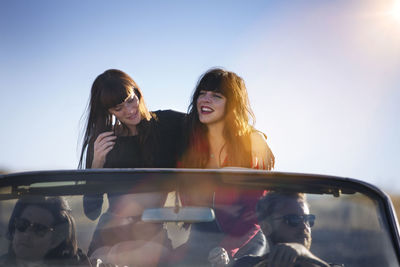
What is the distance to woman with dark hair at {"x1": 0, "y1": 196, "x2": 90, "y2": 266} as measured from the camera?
2.46 metres

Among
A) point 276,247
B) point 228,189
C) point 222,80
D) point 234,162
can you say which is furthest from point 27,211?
point 222,80

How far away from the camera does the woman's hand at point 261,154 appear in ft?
16.2

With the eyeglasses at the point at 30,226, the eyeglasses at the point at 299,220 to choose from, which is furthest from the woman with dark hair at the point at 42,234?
the eyeglasses at the point at 299,220

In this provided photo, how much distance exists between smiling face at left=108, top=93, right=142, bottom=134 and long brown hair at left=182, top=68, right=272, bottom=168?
0.50 metres

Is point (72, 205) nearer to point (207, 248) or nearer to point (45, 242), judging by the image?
point (45, 242)

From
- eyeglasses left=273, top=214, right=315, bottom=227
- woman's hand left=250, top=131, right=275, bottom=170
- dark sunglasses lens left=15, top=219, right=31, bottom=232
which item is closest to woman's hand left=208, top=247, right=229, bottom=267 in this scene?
eyeglasses left=273, top=214, right=315, bottom=227

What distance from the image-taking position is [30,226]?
2537 mm

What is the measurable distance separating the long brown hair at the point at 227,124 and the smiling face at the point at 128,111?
499 millimetres

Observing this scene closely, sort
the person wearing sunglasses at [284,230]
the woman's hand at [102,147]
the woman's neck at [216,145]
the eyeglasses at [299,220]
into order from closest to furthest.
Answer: the person wearing sunglasses at [284,230], the eyeglasses at [299,220], the woman's hand at [102,147], the woman's neck at [216,145]

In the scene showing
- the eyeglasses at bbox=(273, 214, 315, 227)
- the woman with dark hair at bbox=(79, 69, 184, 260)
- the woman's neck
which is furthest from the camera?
the woman's neck

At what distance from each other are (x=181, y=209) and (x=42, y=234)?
621 millimetres

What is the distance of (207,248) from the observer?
252 cm

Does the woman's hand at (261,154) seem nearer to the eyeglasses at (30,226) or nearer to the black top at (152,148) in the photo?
the black top at (152,148)

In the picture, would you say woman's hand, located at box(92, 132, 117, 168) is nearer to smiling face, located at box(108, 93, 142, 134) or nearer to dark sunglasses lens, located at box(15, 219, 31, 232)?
smiling face, located at box(108, 93, 142, 134)
